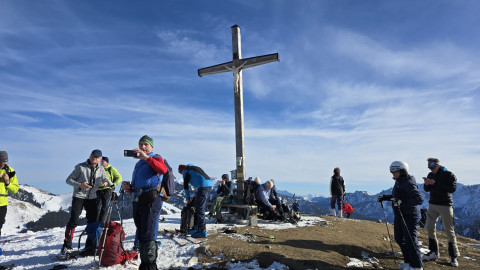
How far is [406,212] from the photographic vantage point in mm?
6266

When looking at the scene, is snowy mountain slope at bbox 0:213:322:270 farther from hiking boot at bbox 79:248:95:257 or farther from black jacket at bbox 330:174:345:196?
black jacket at bbox 330:174:345:196

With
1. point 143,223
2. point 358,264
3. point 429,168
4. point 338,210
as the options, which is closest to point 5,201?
point 143,223

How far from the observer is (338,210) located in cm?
1476

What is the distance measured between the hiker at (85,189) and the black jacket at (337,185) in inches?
437

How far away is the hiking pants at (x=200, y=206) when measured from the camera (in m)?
7.91

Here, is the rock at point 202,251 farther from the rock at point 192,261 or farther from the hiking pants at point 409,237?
the hiking pants at point 409,237

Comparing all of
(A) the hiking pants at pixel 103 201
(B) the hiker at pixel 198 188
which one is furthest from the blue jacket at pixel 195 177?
(A) the hiking pants at pixel 103 201

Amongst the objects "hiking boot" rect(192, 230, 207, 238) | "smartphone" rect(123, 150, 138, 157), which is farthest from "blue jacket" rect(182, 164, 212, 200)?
"smartphone" rect(123, 150, 138, 157)

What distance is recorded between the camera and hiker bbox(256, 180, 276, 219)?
36.1ft

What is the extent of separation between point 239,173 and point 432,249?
666 centimetres

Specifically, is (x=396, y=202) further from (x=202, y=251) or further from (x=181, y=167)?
(x=181, y=167)

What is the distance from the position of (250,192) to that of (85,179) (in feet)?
21.9

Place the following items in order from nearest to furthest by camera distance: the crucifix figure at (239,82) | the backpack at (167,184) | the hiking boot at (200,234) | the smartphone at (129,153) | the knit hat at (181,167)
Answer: the smartphone at (129,153) < the backpack at (167,184) < the hiking boot at (200,234) < the knit hat at (181,167) < the crucifix figure at (239,82)

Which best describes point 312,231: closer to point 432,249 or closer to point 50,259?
point 432,249
